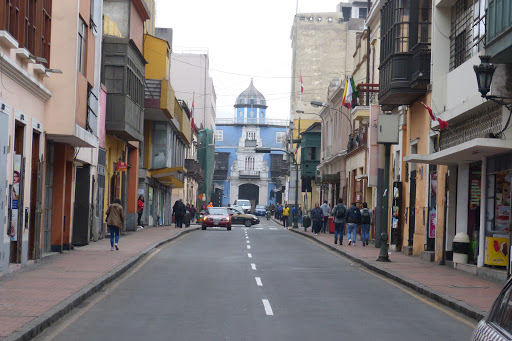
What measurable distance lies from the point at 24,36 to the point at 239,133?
10792 centimetres

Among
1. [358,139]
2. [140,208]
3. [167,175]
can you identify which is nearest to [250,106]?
[167,175]

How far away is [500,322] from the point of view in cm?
578

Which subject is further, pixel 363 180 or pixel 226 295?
pixel 363 180

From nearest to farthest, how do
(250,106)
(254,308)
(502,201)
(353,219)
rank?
(254,308) < (502,201) < (353,219) < (250,106)

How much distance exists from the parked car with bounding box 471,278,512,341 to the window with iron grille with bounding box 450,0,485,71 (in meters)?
15.4

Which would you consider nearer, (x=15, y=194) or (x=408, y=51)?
(x=15, y=194)

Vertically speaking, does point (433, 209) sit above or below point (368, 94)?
below

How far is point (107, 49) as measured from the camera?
106 ft

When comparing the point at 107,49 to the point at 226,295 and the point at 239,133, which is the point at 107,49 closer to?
the point at 226,295

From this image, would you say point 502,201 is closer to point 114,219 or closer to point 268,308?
point 268,308

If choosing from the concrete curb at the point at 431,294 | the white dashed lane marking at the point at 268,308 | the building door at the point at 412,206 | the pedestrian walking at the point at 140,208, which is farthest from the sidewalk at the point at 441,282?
the pedestrian walking at the point at 140,208

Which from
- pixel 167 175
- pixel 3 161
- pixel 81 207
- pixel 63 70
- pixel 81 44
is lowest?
pixel 81 207

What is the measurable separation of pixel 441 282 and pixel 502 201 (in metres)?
3.31

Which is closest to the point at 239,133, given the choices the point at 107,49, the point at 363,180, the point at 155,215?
the point at 155,215
